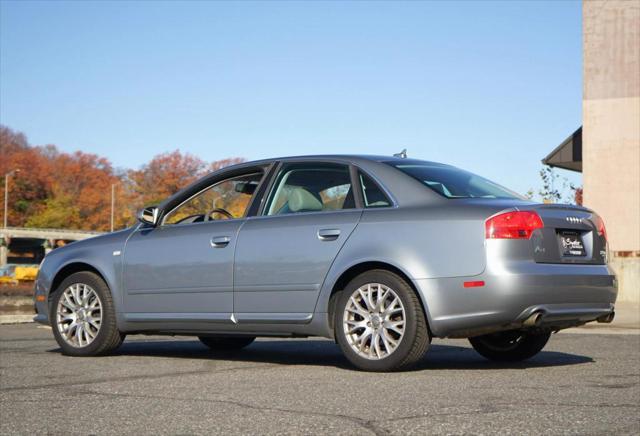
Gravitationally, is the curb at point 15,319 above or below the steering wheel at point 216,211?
below

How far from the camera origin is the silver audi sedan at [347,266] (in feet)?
22.1

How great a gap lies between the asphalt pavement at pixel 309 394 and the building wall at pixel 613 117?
21677 millimetres

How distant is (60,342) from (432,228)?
3637 millimetres

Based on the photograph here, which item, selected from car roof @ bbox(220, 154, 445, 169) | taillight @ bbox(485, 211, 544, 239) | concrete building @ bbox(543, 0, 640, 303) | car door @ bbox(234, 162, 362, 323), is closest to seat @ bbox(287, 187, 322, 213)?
car door @ bbox(234, 162, 362, 323)

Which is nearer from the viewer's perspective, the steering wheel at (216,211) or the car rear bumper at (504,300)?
the car rear bumper at (504,300)

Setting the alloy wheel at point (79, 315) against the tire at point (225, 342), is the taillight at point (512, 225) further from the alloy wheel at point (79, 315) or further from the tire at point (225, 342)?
the alloy wheel at point (79, 315)

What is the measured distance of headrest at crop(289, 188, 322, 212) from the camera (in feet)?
25.2

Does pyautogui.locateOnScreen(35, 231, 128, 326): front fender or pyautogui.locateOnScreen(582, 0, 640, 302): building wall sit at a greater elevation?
pyautogui.locateOnScreen(582, 0, 640, 302): building wall

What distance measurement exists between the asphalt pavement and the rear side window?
4.01 feet

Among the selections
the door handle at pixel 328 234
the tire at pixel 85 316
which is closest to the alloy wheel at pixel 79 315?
the tire at pixel 85 316

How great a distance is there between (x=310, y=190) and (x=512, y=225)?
5.75 ft

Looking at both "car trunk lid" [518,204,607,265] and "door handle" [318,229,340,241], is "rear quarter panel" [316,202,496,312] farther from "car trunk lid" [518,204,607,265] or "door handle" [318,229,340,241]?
"car trunk lid" [518,204,607,265]

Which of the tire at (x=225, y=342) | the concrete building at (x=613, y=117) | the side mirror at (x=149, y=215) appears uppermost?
the concrete building at (x=613, y=117)

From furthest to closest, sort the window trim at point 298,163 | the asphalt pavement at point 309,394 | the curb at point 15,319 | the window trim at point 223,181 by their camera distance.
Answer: the curb at point 15,319
the window trim at point 223,181
the window trim at point 298,163
the asphalt pavement at point 309,394
